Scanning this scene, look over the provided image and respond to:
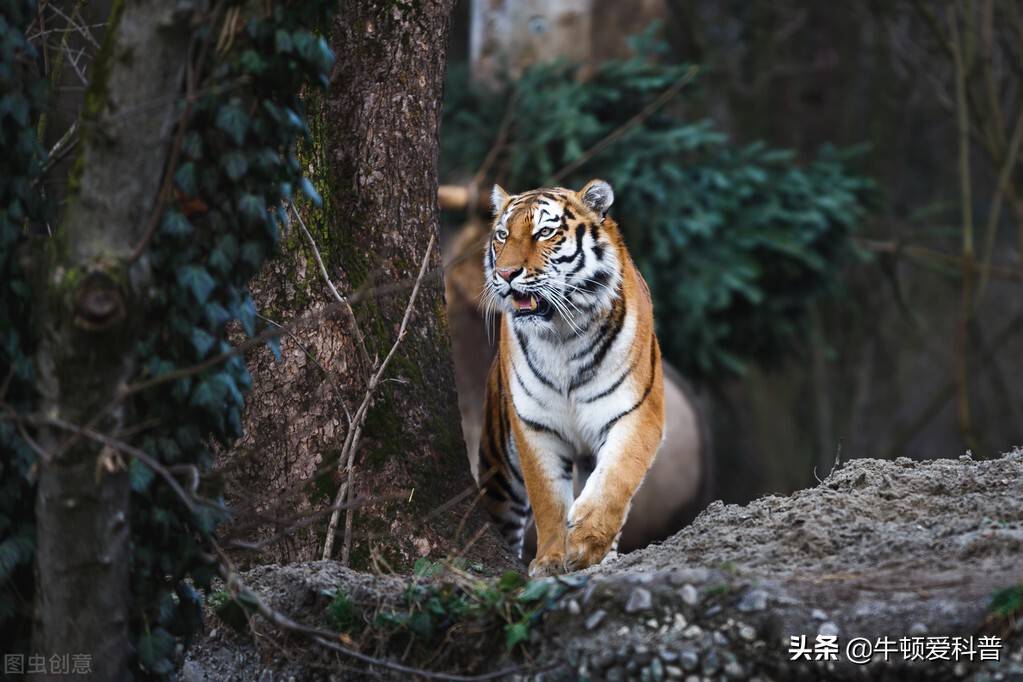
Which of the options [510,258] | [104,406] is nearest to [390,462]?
[510,258]

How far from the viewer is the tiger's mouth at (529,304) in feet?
15.1

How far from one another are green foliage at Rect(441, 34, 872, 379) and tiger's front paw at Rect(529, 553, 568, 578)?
4832 millimetres

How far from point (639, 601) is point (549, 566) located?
0.95 meters

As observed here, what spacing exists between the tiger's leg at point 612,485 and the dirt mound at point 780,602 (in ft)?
0.57

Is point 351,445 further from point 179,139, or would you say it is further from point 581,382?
point 179,139

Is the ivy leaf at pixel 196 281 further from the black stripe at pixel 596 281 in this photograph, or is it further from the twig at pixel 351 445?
the black stripe at pixel 596 281

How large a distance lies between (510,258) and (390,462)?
81cm

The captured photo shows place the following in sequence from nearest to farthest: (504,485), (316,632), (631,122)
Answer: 1. (316,632)
2. (504,485)
3. (631,122)

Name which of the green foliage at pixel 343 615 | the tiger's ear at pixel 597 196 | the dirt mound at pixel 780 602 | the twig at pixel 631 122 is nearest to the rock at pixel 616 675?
the dirt mound at pixel 780 602

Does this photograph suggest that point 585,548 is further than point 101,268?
Yes

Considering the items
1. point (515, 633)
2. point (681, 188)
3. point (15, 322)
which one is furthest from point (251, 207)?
point (681, 188)

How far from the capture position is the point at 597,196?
4.85 m

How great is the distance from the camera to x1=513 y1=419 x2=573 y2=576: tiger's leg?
15.1ft

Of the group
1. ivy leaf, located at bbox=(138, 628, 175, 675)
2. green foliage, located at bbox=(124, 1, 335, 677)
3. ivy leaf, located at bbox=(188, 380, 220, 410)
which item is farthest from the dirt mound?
ivy leaf, located at bbox=(188, 380, 220, 410)
